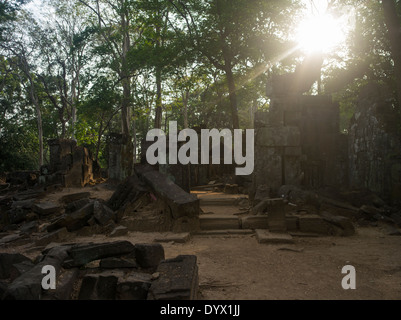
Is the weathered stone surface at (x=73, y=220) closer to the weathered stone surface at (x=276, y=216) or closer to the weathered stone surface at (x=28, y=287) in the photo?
the weathered stone surface at (x=28, y=287)

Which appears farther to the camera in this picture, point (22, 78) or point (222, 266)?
point (22, 78)

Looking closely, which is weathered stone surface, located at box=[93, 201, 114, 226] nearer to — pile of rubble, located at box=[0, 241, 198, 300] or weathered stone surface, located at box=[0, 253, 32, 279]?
pile of rubble, located at box=[0, 241, 198, 300]

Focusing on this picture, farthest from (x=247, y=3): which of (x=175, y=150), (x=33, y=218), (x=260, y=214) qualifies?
(x=33, y=218)

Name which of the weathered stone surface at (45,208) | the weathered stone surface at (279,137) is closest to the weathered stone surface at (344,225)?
the weathered stone surface at (279,137)

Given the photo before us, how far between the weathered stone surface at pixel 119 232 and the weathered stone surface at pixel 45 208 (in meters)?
3.17

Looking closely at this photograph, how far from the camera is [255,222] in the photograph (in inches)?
317

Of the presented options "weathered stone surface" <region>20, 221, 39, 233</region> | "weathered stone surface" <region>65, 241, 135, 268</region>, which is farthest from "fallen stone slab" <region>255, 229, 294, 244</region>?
"weathered stone surface" <region>20, 221, 39, 233</region>

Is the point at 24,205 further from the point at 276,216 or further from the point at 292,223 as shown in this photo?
the point at 292,223

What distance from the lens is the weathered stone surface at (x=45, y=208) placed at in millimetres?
9500

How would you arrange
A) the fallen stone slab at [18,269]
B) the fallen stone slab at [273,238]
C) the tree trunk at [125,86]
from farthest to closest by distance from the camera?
the tree trunk at [125,86] < the fallen stone slab at [273,238] < the fallen stone slab at [18,269]
